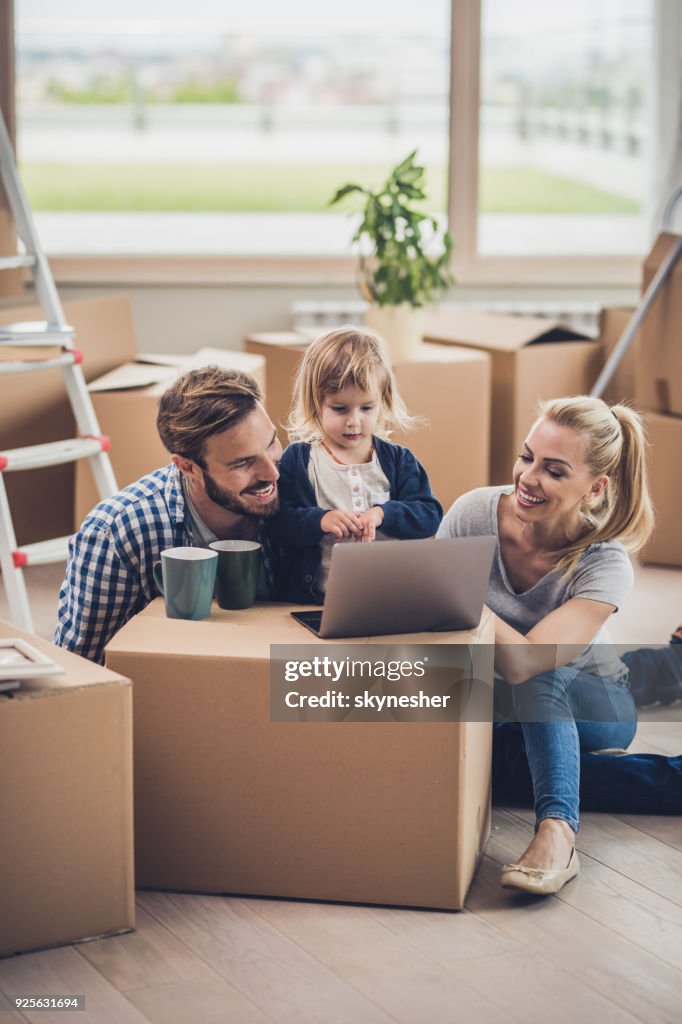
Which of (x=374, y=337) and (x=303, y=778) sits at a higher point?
(x=374, y=337)

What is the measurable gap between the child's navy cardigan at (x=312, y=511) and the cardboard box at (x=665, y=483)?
1609 millimetres

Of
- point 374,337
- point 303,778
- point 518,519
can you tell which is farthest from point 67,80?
point 303,778

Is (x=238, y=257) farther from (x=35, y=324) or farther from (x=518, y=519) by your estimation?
(x=518, y=519)

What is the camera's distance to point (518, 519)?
2.27 meters

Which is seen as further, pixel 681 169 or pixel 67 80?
pixel 67 80

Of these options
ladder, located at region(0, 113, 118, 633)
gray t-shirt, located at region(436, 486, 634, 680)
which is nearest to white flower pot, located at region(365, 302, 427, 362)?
ladder, located at region(0, 113, 118, 633)

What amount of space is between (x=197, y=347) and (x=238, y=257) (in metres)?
0.37

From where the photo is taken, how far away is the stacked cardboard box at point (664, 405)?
3773mm

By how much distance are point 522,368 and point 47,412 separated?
146 cm


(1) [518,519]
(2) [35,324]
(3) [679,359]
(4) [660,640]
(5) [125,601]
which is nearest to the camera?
(5) [125,601]

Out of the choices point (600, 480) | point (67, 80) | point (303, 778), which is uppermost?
point (67, 80)

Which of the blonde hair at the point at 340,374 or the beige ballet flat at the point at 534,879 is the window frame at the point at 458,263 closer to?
the blonde hair at the point at 340,374

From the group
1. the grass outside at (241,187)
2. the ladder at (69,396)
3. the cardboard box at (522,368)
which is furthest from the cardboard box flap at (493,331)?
the ladder at (69,396)

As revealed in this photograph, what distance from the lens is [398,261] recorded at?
4.01 meters
